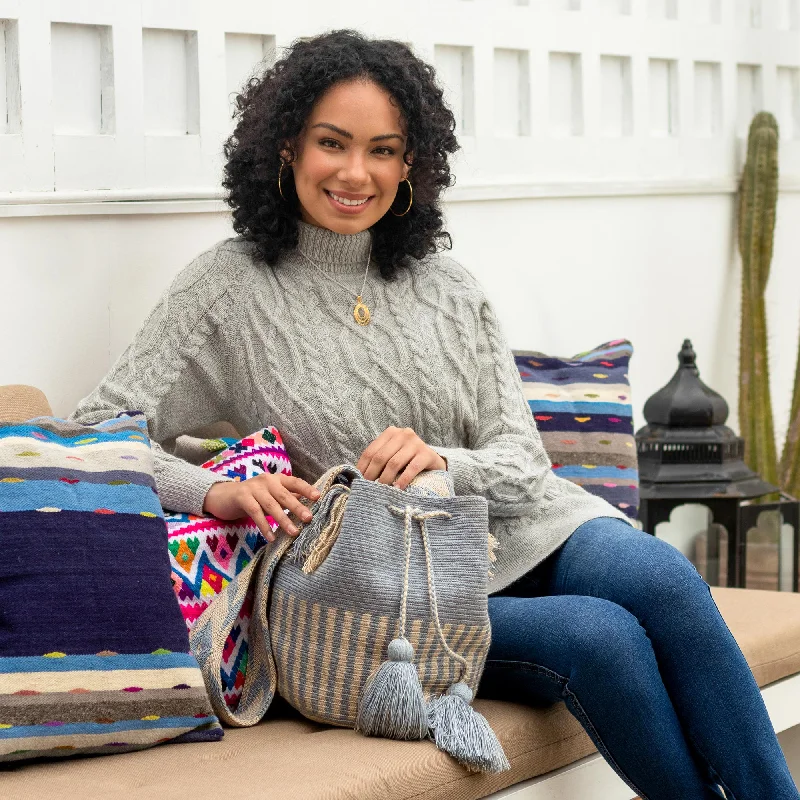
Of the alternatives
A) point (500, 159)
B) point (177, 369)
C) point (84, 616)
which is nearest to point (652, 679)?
point (84, 616)

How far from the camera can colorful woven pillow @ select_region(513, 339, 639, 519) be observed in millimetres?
2637

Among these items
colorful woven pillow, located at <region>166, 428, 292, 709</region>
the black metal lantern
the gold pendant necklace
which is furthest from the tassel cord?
the black metal lantern

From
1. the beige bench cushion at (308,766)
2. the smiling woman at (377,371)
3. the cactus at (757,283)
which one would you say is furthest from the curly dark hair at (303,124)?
the cactus at (757,283)

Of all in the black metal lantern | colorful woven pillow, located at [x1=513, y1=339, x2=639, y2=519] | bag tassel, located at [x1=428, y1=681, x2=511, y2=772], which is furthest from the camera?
the black metal lantern

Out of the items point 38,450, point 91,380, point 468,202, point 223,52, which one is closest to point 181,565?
point 38,450

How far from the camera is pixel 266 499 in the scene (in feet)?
5.97

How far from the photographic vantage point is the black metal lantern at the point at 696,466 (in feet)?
9.61

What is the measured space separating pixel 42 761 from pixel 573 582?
0.81m

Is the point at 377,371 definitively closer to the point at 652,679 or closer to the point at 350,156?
the point at 350,156

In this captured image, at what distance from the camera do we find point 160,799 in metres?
1.47

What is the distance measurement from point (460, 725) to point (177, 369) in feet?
2.39

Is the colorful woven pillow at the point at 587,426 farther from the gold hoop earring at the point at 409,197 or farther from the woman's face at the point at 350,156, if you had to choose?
the woman's face at the point at 350,156

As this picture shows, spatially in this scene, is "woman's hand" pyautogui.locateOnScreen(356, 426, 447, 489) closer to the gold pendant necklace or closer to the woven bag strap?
the woven bag strap

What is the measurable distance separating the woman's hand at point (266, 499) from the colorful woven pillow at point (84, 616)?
14cm
